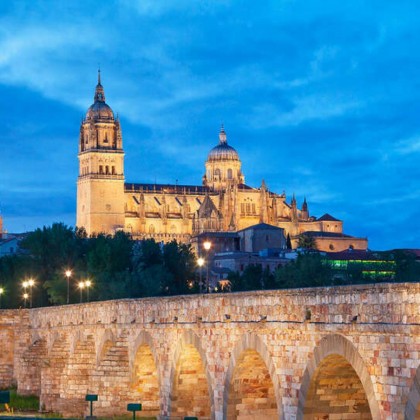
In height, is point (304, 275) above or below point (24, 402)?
above

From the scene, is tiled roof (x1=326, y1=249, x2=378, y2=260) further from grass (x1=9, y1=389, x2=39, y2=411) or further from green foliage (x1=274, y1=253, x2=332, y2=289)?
grass (x1=9, y1=389, x2=39, y2=411)

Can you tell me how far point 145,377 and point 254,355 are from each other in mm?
11356

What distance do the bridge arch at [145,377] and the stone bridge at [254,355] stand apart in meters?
0.03

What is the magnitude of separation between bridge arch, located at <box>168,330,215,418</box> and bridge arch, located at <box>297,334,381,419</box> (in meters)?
8.83

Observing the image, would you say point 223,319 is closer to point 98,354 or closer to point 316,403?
point 316,403

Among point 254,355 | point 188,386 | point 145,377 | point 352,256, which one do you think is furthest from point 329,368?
point 352,256

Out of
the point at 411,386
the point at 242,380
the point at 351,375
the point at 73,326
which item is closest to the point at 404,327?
the point at 411,386

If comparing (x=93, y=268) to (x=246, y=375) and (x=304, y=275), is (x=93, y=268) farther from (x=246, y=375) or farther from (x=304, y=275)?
(x=246, y=375)

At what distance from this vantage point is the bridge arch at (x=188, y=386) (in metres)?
35.5

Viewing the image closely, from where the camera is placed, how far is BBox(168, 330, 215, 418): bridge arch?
3550cm

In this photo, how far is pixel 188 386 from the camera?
35.9m

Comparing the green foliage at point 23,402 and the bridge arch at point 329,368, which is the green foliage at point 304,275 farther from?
the bridge arch at point 329,368

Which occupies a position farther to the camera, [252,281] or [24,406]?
[252,281]

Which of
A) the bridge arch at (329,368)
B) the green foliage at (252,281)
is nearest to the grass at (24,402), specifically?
the bridge arch at (329,368)
